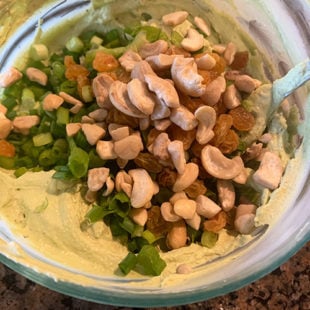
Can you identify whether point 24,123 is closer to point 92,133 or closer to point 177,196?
point 92,133

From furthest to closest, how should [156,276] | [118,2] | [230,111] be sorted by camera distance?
[118,2], [230,111], [156,276]

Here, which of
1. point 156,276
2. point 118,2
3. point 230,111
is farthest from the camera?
point 118,2

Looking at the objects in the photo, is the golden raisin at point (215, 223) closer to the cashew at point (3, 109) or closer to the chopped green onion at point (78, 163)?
the chopped green onion at point (78, 163)

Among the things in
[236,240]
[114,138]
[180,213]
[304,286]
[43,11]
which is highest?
[43,11]

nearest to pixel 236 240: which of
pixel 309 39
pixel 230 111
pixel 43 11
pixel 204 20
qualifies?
pixel 230 111

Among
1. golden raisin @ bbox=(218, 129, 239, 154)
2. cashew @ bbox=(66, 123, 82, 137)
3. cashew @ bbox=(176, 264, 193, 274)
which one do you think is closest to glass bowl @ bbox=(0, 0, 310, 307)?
cashew @ bbox=(176, 264, 193, 274)

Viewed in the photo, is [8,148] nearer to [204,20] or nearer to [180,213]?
[180,213]

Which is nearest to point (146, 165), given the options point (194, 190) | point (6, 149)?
point (194, 190)

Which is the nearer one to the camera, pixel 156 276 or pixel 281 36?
pixel 156 276

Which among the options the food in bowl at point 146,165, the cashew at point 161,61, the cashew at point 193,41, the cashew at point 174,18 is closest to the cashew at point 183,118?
the food in bowl at point 146,165
